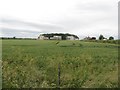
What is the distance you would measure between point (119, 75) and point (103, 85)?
214cm

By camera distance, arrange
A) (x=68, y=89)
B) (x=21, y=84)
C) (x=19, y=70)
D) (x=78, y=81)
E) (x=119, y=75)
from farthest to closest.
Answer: (x=19, y=70)
(x=119, y=75)
(x=78, y=81)
(x=21, y=84)
(x=68, y=89)

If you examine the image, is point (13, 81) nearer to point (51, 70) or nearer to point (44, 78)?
point (44, 78)

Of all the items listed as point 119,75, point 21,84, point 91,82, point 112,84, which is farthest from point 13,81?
point 119,75

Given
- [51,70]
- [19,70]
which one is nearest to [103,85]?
[51,70]

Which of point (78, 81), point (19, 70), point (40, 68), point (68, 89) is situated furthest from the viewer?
point (40, 68)

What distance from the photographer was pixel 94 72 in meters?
13.4

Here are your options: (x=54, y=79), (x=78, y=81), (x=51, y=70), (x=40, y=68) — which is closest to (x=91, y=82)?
(x=78, y=81)

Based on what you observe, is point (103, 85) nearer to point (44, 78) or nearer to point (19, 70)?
point (44, 78)

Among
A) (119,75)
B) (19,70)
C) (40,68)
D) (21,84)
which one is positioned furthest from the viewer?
(40,68)

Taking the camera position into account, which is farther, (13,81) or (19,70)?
(19,70)

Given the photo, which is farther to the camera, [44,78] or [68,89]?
[44,78]

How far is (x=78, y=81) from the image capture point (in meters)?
11.3

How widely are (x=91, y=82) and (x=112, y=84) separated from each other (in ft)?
3.40

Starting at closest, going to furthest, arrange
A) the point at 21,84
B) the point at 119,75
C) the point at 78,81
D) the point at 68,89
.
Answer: the point at 68,89 → the point at 21,84 → the point at 78,81 → the point at 119,75
